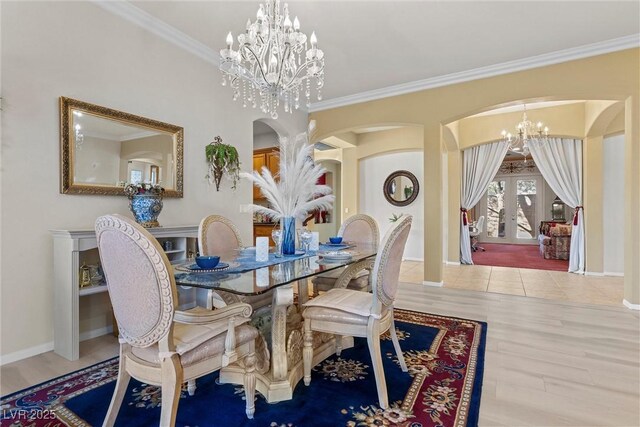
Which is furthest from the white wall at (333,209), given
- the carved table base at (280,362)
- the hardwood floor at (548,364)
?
the carved table base at (280,362)

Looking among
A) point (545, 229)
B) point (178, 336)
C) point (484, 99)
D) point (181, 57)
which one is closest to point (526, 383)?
point (178, 336)

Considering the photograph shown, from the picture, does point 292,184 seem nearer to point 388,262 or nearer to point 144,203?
point 388,262

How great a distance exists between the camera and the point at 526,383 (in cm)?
199

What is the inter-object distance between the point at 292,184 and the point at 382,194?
18.9ft

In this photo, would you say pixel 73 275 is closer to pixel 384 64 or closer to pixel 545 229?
pixel 384 64

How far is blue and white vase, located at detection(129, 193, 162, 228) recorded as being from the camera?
279 centimetres

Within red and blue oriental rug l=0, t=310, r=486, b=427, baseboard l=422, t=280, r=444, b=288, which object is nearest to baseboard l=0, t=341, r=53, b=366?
red and blue oriental rug l=0, t=310, r=486, b=427

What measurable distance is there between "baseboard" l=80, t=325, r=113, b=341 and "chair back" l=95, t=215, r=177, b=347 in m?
1.87

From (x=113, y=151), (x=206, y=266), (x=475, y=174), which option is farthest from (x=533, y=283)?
(x=113, y=151)

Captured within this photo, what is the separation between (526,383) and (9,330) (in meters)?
3.61

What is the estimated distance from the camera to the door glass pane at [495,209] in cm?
1113

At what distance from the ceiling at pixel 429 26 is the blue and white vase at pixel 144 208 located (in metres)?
1.80

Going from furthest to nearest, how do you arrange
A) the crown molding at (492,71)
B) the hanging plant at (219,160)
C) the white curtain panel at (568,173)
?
the white curtain panel at (568,173) < the hanging plant at (219,160) < the crown molding at (492,71)

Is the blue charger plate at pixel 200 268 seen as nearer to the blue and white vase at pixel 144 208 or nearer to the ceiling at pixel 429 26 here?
the blue and white vase at pixel 144 208
